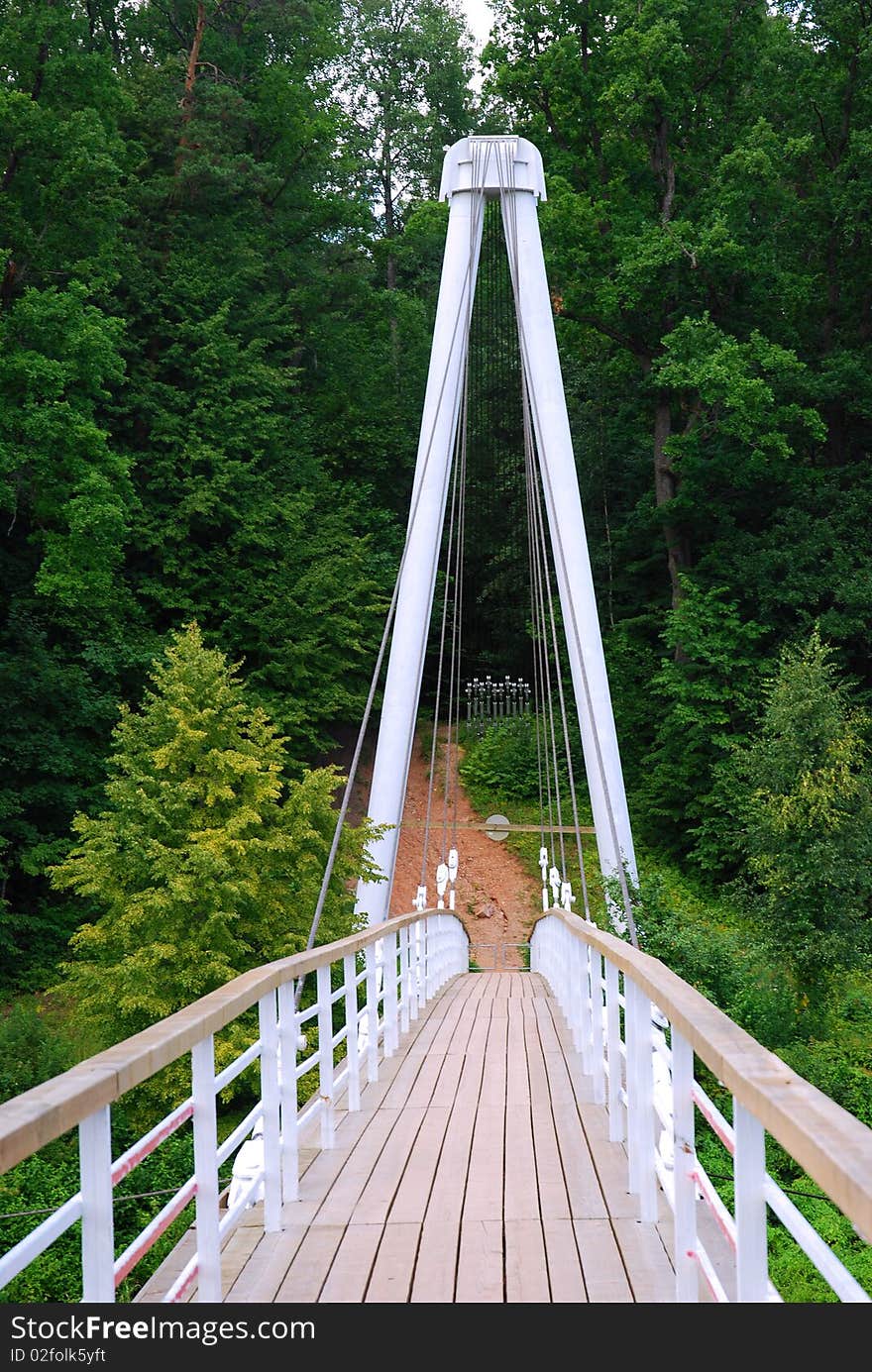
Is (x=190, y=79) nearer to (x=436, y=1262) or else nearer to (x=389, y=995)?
(x=389, y=995)

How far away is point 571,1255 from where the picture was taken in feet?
10.2

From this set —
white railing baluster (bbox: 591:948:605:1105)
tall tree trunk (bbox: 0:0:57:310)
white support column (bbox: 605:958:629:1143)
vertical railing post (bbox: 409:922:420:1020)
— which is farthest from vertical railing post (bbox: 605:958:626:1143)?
tall tree trunk (bbox: 0:0:57:310)

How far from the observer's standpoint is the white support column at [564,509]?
13.3 m

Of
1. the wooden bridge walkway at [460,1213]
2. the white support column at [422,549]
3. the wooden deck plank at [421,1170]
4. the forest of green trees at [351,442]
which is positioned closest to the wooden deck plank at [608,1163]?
the wooden bridge walkway at [460,1213]

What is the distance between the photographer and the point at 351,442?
1140 inches

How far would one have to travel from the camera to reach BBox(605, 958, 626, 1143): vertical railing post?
14.1ft

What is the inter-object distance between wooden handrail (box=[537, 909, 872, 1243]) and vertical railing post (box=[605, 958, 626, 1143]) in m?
1.85

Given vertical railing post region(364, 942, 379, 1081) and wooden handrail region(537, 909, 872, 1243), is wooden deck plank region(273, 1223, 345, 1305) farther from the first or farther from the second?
vertical railing post region(364, 942, 379, 1081)

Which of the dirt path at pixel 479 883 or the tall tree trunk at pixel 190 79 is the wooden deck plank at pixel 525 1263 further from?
the tall tree trunk at pixel 190 79

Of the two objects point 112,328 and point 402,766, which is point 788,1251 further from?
point 112,328
